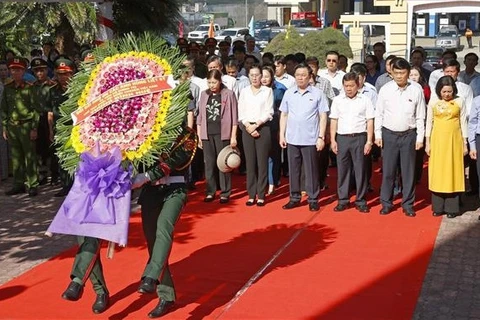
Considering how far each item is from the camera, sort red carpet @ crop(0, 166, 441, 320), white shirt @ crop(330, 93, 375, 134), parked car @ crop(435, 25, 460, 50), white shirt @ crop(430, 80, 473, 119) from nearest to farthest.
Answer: red carpet @ crop(0, 166, 441, 320) → white shirt @ crop(330, 93, 375, 134) → white shirt @ crop(430, 80, 473, 119) → parked car @ crop(435, 25, 460, 50)

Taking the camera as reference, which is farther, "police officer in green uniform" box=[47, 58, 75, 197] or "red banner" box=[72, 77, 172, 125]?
"police officer in green uniform" box=[47, 58, 75, 197]

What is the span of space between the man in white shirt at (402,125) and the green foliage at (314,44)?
2019 centimetres

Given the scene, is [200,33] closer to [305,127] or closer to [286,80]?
[286,80]

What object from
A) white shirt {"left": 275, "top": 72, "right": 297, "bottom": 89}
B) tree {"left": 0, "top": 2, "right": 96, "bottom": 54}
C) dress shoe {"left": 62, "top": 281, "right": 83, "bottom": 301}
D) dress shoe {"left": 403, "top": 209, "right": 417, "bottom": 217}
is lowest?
dress shoe {"left": 403, "top": 209, "right": 417, "bottom": 217}

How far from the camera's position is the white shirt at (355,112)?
928 cm

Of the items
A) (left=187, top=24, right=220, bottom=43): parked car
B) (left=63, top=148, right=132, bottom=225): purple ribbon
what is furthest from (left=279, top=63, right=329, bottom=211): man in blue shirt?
(left=187, top=24, right=220, bottom=43): parked car

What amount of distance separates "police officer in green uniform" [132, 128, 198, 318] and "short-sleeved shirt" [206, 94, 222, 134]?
12.4ft

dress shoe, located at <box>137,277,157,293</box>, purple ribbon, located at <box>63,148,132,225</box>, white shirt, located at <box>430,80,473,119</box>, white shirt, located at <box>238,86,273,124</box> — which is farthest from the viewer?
white shirt, located at <box>238,86,273,124</box>

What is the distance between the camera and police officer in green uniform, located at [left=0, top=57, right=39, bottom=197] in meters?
10.5

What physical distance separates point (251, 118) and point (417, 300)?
3902mm

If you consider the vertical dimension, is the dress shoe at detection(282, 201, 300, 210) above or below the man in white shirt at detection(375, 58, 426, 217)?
below

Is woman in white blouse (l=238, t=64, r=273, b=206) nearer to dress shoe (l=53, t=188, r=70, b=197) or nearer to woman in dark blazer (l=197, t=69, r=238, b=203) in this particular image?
woman in dark blazer (l=197, t=69, r=238, b=203)

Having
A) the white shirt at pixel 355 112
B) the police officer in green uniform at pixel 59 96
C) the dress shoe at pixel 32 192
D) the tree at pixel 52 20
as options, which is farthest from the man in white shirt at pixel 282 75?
the tree at pixel 52 20

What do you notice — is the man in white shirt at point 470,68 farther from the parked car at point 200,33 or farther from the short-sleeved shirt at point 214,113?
the parked car at point 200,33
